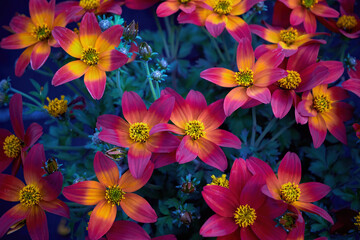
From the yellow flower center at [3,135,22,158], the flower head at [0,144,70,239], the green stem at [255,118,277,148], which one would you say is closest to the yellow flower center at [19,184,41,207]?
the flower head at [0,144,70,239]

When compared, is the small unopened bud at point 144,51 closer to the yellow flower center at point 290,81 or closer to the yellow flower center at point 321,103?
the yellow flower center at point 290,81

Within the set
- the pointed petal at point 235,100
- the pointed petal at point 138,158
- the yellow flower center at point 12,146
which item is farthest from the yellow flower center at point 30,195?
the pointed petal at point 235,100

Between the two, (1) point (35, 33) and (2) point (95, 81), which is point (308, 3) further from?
(1) point (35, 33)

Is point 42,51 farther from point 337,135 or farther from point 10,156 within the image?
point 337,135

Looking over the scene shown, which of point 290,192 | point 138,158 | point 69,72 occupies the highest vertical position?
point 69,72

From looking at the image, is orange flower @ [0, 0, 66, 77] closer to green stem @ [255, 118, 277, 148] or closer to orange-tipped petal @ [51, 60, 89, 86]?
orange-tipped petal @ [51, 60, 89, 86]

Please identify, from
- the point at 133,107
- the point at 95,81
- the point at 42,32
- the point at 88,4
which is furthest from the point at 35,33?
the point at 133,107
